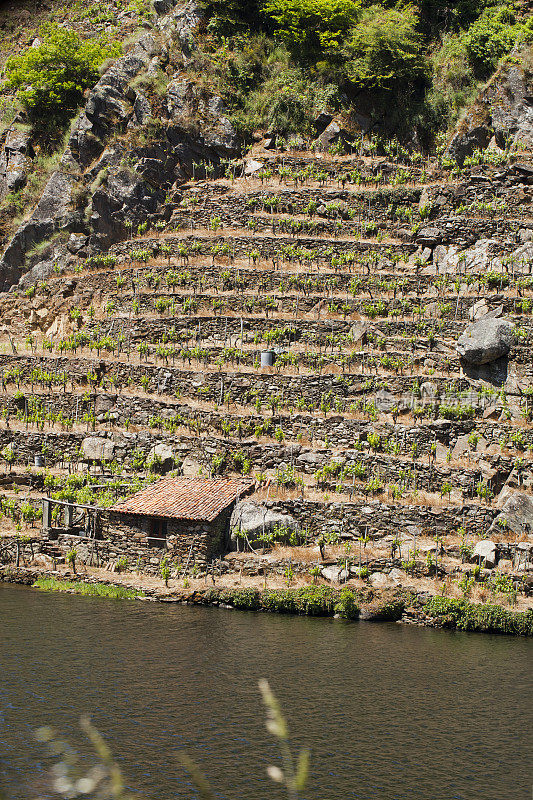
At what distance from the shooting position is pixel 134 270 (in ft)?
157

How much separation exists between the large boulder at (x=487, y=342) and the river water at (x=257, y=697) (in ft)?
52.5

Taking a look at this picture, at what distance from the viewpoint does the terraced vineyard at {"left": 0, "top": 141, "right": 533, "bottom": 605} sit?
110 ft

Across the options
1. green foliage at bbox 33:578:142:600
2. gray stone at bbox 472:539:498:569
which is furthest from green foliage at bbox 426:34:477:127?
green foliage at bbox 33:578:142:600

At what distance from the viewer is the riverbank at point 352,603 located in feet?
94.5

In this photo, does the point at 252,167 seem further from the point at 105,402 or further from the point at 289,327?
the point at 105,402

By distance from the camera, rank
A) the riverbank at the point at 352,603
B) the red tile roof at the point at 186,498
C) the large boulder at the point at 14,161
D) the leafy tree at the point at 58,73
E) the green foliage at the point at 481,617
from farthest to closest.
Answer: the large boulder at the point at 14,161, the leafy tree at the point at 58,73, the red tile roof at the point at 186,498, the riverbank at the point at 352,603, the green foliage at the point at 481,617

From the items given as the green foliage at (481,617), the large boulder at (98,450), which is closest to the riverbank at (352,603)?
the green foliage at (481,617)

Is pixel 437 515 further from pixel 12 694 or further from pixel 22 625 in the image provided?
pixel 12 694

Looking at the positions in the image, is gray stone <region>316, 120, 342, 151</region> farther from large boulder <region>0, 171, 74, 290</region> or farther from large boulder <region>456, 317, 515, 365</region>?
large boulder <region>456, 317, 515, 365</region>

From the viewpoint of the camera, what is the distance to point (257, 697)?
2083cm

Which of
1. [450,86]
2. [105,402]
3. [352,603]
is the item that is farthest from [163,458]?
[450,86]

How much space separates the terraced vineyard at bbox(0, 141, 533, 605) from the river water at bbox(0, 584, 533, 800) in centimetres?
567

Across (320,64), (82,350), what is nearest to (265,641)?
(82,350)

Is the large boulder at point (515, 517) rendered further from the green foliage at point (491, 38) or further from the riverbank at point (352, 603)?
the green foliage at point (491, 38)
